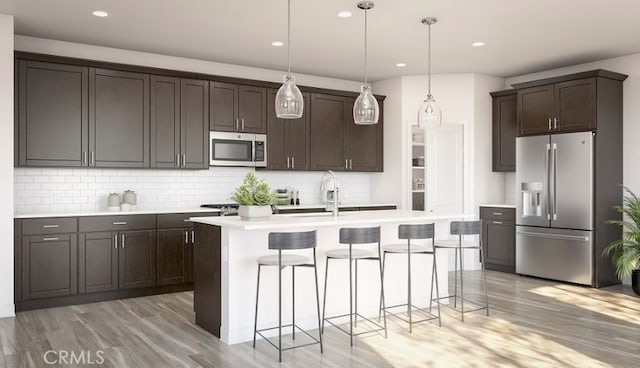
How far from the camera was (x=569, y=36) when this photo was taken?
19.1ft

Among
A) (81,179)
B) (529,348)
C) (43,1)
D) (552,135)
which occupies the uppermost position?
(43,1)

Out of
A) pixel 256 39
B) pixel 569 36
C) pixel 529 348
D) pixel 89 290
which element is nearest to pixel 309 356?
pixel 529 348

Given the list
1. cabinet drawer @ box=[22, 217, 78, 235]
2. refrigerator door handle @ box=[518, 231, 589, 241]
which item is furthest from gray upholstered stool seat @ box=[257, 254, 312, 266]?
refrigerator door handle @ box=[518, 231, 589, 241]

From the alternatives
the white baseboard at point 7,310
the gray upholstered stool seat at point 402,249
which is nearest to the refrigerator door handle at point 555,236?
the gray upholstered stool seat at point 402,249

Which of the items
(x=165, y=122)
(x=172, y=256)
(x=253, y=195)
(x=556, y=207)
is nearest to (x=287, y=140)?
(x=165, y=122)

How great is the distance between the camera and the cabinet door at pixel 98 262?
5.49m

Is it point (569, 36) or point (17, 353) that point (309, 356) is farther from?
point (569, 36)

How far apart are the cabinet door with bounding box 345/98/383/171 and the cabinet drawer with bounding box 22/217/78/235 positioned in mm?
3929

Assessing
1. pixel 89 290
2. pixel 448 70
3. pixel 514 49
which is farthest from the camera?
pixel 448 70

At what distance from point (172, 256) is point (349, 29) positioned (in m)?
3.17

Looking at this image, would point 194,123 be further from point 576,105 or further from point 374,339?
point 576,105

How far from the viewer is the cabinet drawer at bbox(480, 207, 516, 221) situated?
7.28 meters

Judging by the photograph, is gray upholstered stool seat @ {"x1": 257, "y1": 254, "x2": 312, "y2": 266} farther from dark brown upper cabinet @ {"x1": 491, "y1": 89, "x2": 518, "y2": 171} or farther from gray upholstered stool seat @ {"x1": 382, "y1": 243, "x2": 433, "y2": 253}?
dark brown upper cabinet @ {"x1": 491, "y1": 89, "x2": 518, "y2": 171}

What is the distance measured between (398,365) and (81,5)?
4.06 m
